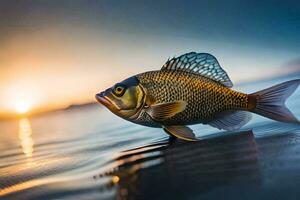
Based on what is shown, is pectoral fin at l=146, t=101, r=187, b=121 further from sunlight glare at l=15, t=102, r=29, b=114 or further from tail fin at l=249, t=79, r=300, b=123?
sunlight glare at l=15, t=102, r=29, b=114

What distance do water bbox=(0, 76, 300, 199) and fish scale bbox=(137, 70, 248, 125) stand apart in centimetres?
8

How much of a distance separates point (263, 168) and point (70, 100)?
4.41 feet

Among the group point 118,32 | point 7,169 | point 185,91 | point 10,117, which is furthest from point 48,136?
point 185,91

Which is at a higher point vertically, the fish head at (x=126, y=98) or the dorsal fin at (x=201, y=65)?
the dorsal fin at (x=201, y=65)

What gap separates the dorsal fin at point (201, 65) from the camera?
1.46m

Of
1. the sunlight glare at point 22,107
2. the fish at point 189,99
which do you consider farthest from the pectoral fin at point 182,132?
the sunlight glare at point 22,107

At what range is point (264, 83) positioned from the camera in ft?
7.35

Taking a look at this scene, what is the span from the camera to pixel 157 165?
3.75 ft

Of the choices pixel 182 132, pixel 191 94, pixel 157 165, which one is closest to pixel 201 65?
pixel 191 94

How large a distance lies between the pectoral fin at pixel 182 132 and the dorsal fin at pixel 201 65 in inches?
7.4

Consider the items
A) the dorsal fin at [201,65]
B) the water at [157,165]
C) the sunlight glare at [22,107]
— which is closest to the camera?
the water at [157,165]

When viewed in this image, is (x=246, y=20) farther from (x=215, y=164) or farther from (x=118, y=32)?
(x=215, y=164)

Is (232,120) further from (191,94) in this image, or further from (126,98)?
(126,98)

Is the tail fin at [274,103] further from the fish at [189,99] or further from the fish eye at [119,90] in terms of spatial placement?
the fish eye at [119,90]
